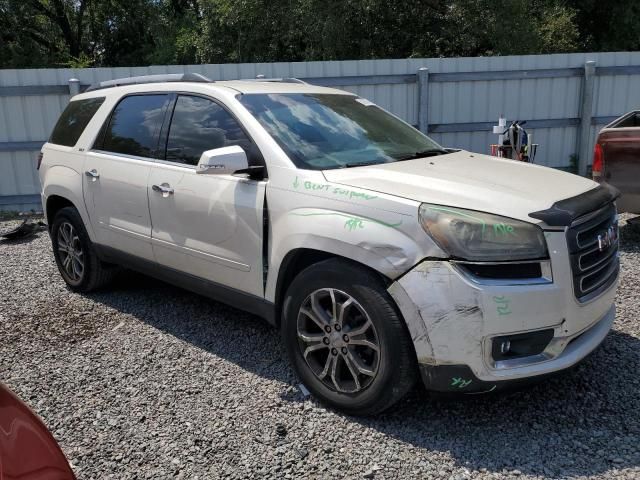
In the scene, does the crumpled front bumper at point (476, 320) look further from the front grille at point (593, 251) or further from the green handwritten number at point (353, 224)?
the green handwritten number at point (353, 224)

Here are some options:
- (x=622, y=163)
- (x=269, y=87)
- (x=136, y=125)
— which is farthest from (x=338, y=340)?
(x=622, y=163)

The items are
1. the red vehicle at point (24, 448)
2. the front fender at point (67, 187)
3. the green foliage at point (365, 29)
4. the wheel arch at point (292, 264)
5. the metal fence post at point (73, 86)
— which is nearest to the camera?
the red vehicle at point (24, 448)

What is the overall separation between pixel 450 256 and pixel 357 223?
0.52 meters

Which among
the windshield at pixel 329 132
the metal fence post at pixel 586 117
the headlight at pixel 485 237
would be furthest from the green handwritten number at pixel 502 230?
the metal fence post at pixel 586 117

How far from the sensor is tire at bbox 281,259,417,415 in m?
2.94

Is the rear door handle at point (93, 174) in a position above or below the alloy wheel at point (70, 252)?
above

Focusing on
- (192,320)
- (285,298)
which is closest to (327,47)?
(192,320)

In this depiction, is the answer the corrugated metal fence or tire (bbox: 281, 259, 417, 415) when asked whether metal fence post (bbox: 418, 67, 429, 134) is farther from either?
tire (bbox: 281, 259, 417, 415)

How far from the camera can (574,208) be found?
9.75 feet

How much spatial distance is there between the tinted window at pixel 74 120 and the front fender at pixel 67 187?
0.88 feet

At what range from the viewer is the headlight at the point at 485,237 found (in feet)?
9.03

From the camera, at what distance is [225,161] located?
134 inches

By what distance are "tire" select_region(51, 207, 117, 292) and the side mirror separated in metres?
2.11

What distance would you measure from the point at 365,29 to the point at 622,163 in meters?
11.8
